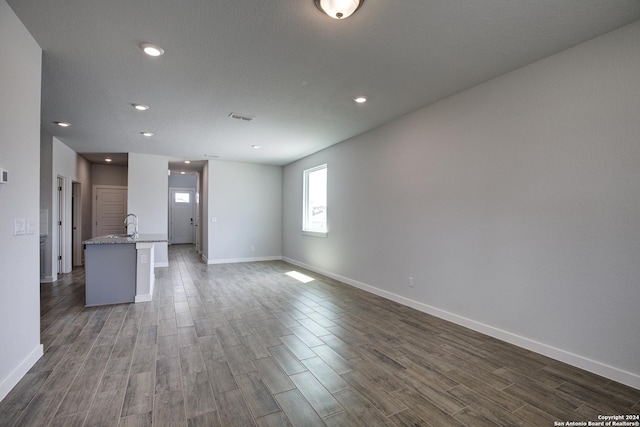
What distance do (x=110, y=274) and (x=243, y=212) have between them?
389cm

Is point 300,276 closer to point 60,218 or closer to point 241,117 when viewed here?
point 241,117

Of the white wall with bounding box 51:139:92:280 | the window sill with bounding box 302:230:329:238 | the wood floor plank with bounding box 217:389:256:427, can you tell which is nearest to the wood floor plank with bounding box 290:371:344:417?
the wood floor plank with bounding box 217:389:256:427

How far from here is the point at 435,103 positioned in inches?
143

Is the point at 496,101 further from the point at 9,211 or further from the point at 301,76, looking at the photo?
the point at 9,211

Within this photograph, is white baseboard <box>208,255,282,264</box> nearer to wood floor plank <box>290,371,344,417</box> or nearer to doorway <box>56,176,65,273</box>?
doorway <box>56,176,65,273</box>

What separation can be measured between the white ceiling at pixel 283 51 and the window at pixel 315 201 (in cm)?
231

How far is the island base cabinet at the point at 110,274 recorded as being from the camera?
3993 millimetres

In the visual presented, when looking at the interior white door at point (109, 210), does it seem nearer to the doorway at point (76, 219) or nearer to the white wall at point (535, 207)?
the doorway at point (76, 219)

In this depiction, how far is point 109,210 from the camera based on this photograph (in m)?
8.32

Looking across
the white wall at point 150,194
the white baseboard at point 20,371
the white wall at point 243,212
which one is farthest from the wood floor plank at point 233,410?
the white wall at point 243,212

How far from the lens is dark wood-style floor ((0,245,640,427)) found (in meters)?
→ 1.83

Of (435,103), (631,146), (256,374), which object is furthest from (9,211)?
(631,146)

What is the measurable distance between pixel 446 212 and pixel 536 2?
207 centimetres

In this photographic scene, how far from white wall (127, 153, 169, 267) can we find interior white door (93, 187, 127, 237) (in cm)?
200
